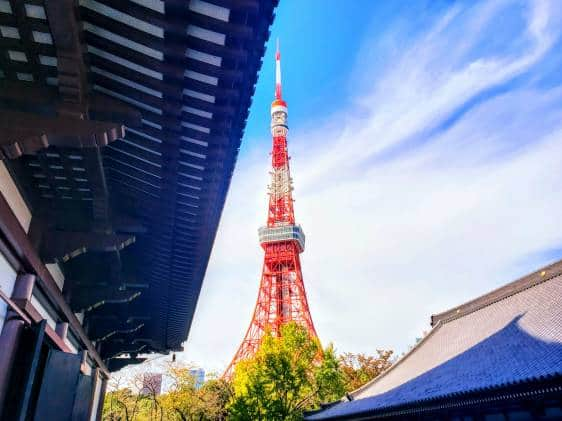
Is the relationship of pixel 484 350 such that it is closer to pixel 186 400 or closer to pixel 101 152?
pixel 101 152

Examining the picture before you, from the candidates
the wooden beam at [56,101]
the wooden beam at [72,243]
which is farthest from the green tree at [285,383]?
the wooden beam at [56,101]

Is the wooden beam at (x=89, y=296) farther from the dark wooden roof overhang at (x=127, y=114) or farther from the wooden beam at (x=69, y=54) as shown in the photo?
the wooden beam at (x=69, y=54)

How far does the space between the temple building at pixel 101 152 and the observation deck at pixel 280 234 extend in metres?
38.2

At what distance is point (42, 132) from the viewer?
11.1 ft

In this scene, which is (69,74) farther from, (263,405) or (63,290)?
(263,405)

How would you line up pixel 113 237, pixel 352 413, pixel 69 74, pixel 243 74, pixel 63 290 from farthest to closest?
pixel 352 413, pixel 63 290, pixel 113 237, pixel 243 74, pixel 69 74

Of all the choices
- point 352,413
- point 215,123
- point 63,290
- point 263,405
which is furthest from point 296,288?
point 215,123

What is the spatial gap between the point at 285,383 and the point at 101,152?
1885cm

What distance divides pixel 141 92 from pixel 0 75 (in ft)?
3.74

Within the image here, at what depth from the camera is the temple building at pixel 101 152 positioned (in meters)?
3.12

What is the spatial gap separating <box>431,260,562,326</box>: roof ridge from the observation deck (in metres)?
30.3

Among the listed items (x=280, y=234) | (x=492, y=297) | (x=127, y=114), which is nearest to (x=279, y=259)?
(x=280, y=234)

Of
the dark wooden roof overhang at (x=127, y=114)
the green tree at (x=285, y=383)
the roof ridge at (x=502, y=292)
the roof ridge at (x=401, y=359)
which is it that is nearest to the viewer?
the dark wooden roof overhang at (x=127, y=114)

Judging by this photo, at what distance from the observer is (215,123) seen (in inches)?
158
